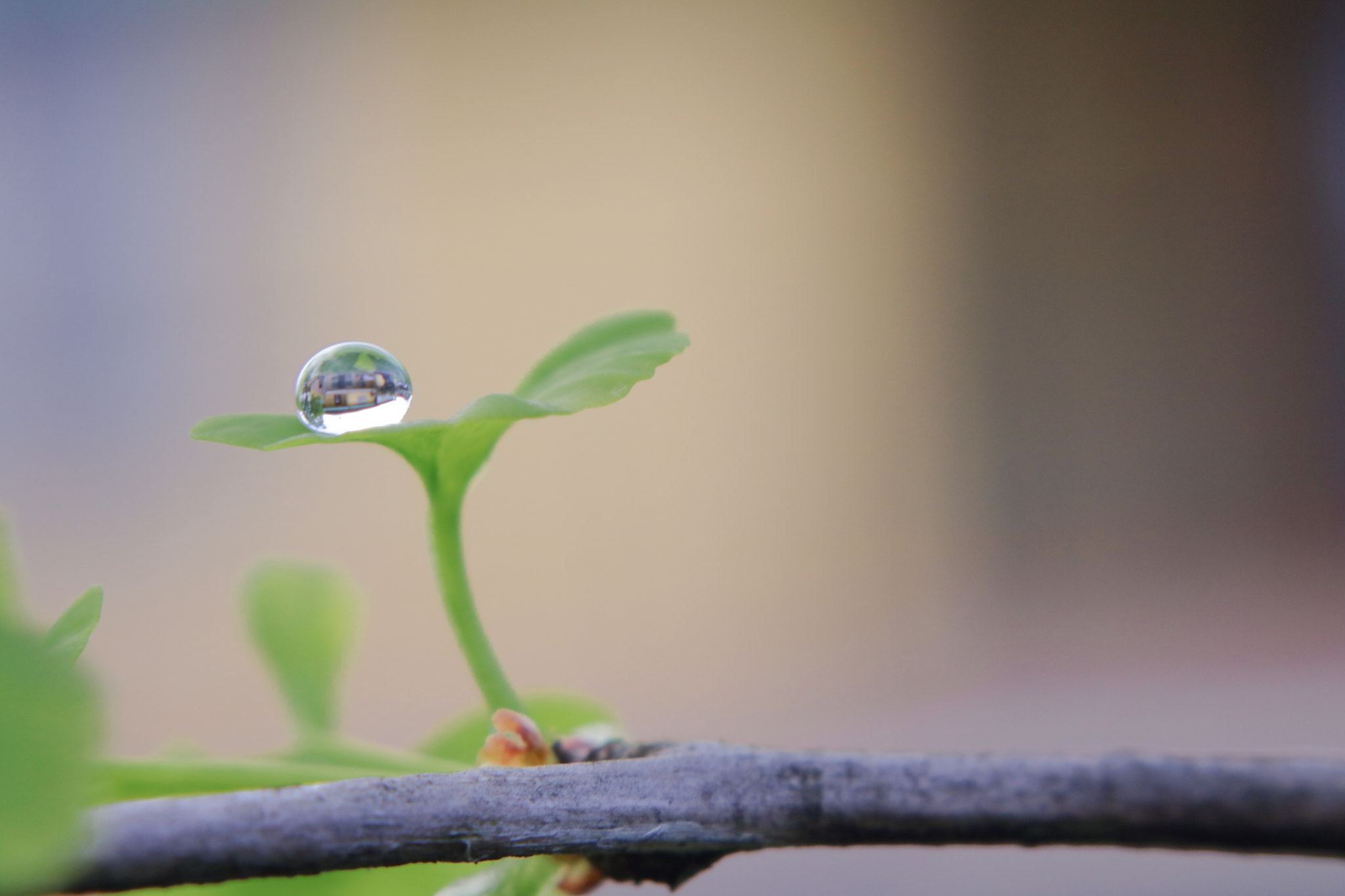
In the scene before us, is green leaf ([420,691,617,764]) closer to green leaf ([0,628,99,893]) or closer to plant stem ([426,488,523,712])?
plant stem ([426,488,523,712])

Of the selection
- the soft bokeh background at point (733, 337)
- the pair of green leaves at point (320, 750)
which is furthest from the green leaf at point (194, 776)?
the soft bokeh background at point (733, 337)

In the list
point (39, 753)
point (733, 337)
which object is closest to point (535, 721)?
point (39, 753)

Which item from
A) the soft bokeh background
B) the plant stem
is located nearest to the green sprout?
the plant stem

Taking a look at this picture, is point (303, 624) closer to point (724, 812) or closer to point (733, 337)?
point (724, 812)

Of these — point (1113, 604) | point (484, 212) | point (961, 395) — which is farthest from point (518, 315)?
point (1113, 604)

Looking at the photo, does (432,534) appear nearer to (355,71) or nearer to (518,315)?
(518,315)

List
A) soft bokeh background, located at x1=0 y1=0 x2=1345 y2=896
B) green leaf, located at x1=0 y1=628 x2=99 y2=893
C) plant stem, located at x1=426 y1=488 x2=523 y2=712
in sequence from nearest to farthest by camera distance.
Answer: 1. green leaf, located at x1=0 y1=628 x2=99 y2=893
2. plant stem, located at x1=426 y1=488 x2=523 y2=712
3. soft bokeh background, located at x1=0 y1=0 x2=1345 y2=896
